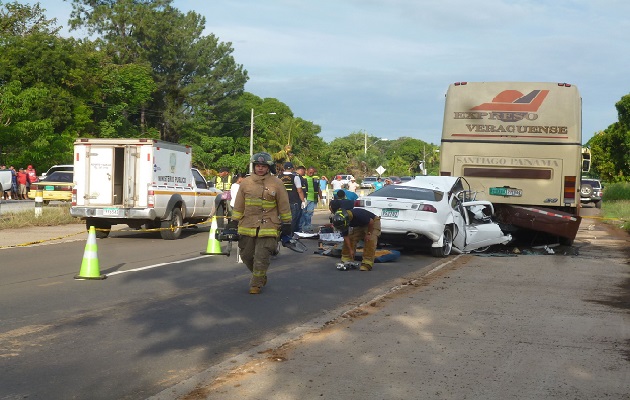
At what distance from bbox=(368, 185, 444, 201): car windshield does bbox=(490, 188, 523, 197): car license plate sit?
2891 millimetres

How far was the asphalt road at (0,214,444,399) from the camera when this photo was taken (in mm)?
6938

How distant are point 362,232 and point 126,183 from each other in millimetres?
7580

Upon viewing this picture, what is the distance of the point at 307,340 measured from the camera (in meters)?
8.20

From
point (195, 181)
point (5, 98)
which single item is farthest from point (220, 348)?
point (5, 98)

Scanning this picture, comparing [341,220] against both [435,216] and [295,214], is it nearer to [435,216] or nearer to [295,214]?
[435,216]

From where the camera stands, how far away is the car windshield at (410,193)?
18000 millimetres

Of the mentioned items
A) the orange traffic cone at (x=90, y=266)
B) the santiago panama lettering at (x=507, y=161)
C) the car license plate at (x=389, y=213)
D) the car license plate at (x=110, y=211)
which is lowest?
the orange traffic cone at (x=90, y=266)

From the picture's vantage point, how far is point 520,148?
20.2 meters

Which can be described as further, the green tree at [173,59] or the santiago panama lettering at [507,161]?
the green tree at [173,59]

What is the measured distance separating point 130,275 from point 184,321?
4473mm

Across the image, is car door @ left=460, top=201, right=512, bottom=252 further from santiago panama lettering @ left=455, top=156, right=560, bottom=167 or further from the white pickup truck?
the white pickup truck

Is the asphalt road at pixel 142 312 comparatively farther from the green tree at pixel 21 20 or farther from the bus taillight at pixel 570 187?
the green tree at pixel 21 20

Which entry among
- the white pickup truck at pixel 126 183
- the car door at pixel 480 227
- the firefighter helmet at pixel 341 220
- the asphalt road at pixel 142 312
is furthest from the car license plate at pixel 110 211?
the car door at pixel 480 227

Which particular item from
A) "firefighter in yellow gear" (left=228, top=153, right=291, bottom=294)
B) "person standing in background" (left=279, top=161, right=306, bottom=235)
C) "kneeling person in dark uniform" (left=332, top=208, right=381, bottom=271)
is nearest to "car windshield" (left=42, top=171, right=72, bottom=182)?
"person standing in background" (left=279, top=161, right=306, bottom=235)
